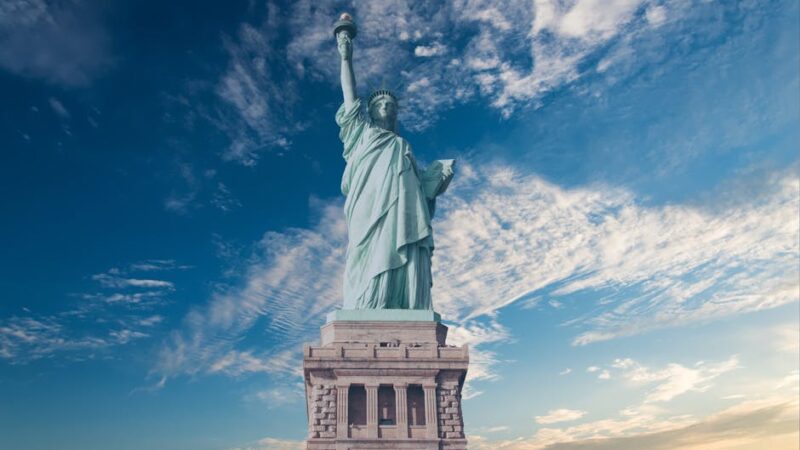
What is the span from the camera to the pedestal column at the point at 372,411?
2630cm

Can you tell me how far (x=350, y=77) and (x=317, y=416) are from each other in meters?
17.4

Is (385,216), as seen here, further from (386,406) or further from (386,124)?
(386,406)

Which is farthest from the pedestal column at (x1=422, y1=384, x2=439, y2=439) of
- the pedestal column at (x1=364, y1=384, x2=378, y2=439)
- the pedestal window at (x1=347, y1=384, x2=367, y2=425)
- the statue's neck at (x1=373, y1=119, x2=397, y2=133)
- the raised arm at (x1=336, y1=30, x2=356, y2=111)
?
the raised arm at (x1=336, y1=30, x2=356, y2=111)

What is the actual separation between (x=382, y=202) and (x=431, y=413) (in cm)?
1023

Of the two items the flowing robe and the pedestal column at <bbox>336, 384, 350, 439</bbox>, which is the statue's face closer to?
the flowing robe

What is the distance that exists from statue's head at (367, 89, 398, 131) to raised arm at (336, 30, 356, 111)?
1326mm

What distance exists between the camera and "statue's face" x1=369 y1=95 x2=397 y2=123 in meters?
35.6

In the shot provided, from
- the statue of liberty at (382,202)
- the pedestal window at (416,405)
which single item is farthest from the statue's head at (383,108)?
the pedestal window at (416,405)

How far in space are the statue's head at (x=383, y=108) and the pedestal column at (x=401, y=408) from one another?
14.5 meters

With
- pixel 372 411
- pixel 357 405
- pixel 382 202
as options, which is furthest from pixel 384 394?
pixel 382 202

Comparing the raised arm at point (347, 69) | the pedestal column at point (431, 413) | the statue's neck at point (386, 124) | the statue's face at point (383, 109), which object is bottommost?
the pedestal column at point (431, 413)

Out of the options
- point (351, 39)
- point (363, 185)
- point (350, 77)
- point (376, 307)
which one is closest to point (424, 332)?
point (376, 307)

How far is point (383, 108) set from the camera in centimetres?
3559

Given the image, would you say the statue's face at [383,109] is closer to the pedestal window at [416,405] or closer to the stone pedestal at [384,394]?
the stone pedestal at [384,394]
